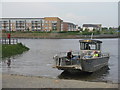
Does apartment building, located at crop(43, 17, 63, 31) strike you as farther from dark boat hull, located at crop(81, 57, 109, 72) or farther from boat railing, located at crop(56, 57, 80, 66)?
boat railing, located at crop(56, 57, 80, 66)

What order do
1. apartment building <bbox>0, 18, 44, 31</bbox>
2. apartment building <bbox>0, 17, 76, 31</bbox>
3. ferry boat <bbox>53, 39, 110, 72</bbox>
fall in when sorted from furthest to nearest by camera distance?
1. apartment building <bbox>0, 18, 44, 31</bbox>
2. apartment building <bbox>0, 17, 76, 31</bbox>
3. ferry boat <bbox>53, 39, 110, 72</bbox>

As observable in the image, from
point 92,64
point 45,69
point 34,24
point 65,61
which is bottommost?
point 45,69

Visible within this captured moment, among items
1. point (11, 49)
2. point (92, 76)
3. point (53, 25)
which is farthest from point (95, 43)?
point (53, 25)

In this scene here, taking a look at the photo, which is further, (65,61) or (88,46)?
(88,46)

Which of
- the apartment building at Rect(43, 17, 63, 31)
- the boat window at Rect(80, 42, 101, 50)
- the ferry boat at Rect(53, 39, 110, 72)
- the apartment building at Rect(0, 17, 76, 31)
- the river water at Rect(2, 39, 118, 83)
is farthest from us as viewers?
the apartment building at Rect(0, 17, 76, 31)

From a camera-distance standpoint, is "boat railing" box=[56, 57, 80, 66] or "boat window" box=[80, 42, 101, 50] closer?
"boat railing" box=[56, 57, 80, 66]

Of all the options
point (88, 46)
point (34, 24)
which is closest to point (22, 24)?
point (34, 24)

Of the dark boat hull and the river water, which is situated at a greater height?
the dark boat hull

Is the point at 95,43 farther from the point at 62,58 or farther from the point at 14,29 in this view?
the point at 14,29

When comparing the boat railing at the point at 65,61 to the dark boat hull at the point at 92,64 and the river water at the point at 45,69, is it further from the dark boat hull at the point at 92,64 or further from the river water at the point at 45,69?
the river water at the point at 45,69

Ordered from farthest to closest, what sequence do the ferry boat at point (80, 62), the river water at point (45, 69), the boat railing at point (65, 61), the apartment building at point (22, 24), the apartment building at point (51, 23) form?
the apartment building at point (22, 24) < the apartment building at point (51, 23) < the river water at point (45, 69) < the boat railing at point (65, 61) < the ferry boat at point (80, 62)

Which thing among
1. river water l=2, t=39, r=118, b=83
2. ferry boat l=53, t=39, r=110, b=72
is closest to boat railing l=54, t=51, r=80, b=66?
ferry boat l=53, t=39, r=110, b=72

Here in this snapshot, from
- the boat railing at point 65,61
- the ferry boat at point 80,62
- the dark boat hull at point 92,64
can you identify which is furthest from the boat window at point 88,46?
the boat railing at point 65,61

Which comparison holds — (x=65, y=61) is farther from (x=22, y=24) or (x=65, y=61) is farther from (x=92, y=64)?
(x=22, y=24)
